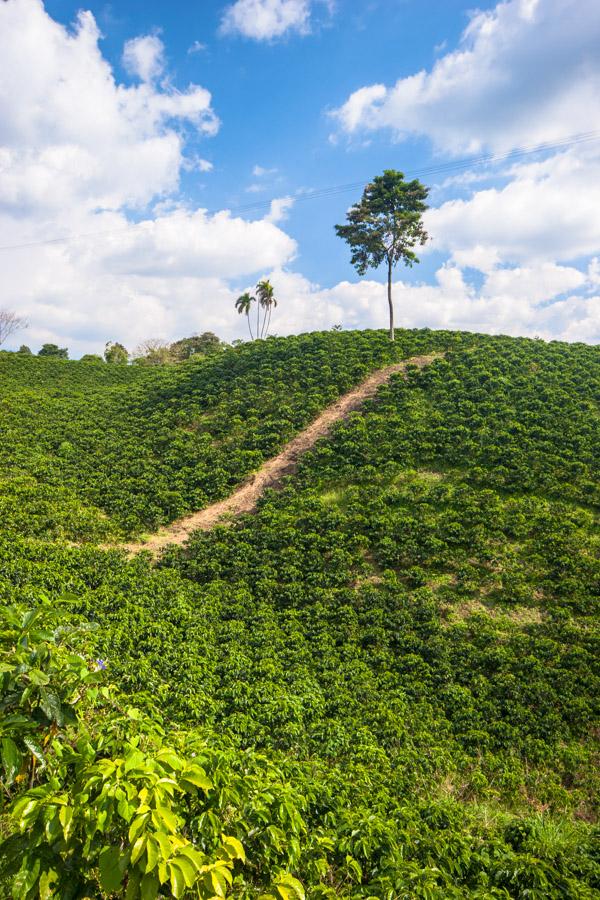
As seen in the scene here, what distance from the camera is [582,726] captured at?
8836 millimetres

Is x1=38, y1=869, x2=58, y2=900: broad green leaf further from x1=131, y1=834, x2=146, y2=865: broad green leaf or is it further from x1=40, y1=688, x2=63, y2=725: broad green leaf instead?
x1=40, y1=688, x2=63, y2=725: broad green leaf

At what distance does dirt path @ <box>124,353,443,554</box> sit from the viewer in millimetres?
16602

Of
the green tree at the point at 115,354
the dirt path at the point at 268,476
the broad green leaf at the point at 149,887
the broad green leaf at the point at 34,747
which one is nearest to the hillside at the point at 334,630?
the broad green leaf at the point at 149,887

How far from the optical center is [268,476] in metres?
19.6

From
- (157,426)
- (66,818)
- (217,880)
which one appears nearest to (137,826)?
(66,818)

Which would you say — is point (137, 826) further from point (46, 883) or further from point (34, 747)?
point (34, 747)

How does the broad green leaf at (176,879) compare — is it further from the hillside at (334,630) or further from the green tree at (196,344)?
the green tree at (196,344)

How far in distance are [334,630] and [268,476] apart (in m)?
8.96

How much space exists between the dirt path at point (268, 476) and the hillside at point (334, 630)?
1.84 ft

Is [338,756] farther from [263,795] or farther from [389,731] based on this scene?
[263,795]

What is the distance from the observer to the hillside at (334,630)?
10.1 ft

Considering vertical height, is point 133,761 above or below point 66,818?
above

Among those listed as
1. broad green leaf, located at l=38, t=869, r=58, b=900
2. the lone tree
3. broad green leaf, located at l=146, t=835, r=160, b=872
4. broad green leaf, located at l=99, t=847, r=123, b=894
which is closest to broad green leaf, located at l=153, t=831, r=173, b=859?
broad green leaf, located at l=146, t=835, r=160, b=872

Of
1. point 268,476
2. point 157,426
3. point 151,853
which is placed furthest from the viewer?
point 157,426
